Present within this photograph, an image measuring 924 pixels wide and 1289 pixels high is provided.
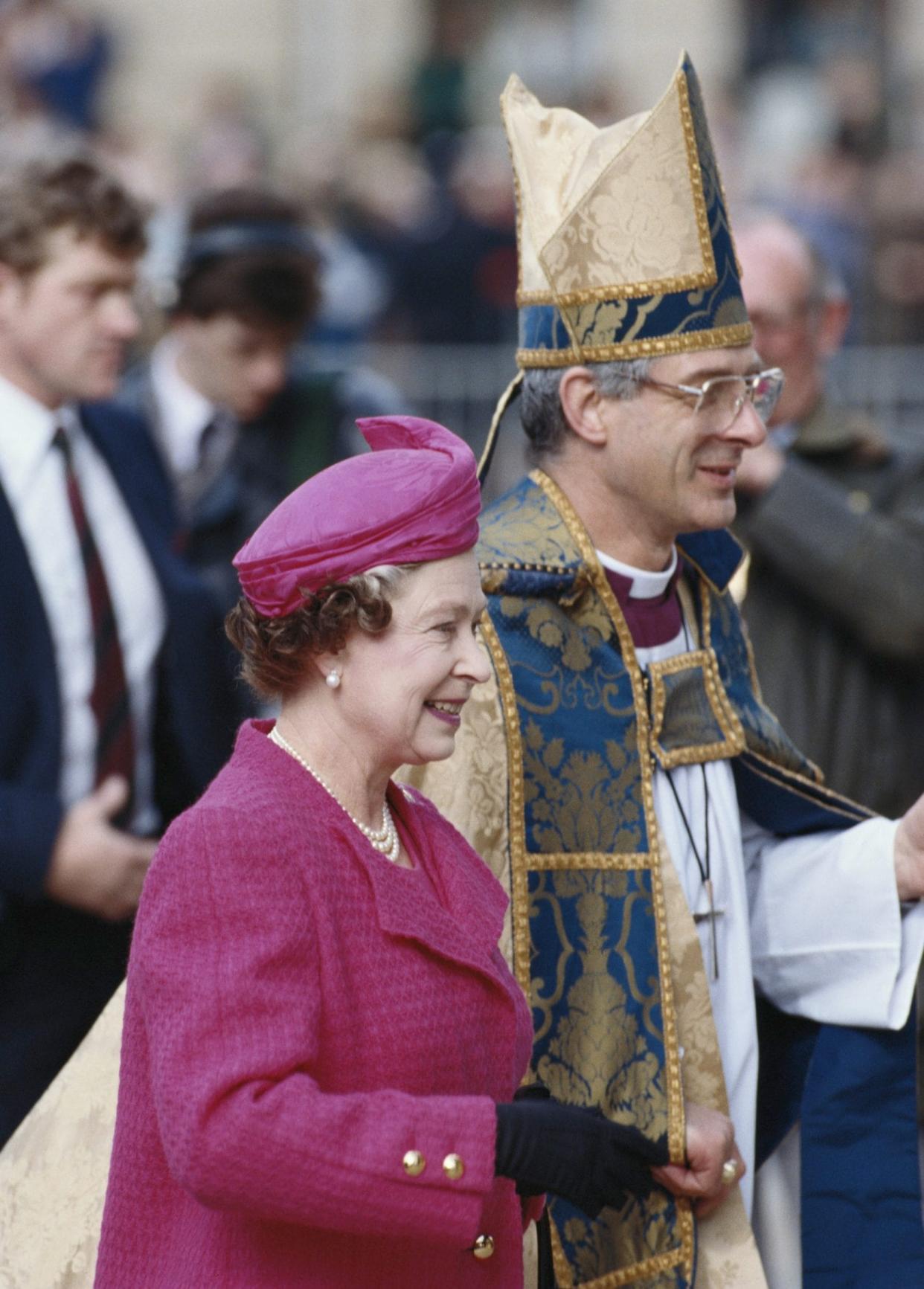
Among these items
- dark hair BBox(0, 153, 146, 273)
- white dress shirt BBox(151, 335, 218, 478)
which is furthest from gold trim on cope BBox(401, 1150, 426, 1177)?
white dress shirt BBox(151, 335, 218, 478)

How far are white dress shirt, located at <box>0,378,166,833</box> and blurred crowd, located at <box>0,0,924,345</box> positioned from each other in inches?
145

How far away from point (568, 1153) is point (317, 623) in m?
0.65

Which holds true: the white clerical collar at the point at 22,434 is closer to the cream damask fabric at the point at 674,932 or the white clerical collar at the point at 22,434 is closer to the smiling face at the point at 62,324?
the smiling face at the point at 62,324

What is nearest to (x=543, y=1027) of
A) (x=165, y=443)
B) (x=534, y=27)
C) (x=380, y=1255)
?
(x=380, y=1255)

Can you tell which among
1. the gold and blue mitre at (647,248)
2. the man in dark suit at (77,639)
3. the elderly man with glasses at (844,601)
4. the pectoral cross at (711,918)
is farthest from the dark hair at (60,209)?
the pectoral cross at (711,918)

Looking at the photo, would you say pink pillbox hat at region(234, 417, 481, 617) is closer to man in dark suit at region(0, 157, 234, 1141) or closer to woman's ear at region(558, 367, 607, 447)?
woman's ear at region(558, 367, 607, 447)

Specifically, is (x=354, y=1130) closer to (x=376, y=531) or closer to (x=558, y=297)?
(x=376, y=531)

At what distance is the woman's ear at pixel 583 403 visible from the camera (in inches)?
124

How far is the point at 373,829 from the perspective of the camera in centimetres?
254

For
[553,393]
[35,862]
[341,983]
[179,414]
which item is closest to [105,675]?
[35,862]

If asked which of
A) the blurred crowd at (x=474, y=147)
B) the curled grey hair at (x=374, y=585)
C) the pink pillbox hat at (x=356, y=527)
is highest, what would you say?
the pink pillbox hat at (x=356, y=527)

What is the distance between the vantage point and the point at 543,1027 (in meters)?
2.97

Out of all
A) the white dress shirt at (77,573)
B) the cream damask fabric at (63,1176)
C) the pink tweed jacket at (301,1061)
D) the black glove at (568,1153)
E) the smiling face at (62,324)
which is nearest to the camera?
the pink tweed jacket at (301,1061)

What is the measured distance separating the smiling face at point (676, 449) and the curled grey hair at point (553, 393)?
0.02 metres
